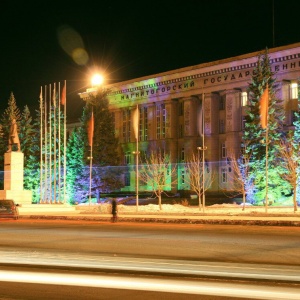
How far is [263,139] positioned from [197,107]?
22427 millimetres

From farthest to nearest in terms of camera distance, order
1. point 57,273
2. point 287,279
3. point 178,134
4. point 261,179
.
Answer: point 178,134 → point 261,179 → point 57,273 → point 287,279

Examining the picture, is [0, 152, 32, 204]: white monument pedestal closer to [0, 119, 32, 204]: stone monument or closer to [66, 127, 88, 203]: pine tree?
[0, 119, 32, 204]: stone monument

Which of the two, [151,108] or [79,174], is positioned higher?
[151,108]

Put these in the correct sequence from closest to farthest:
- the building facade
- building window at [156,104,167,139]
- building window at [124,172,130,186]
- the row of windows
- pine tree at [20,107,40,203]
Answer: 1. the building facade
2. pine tree at [20,107,40,203]
3. the row of windows
4. building window at [156,104,167,139]
5. building window at [124,172,130,186]

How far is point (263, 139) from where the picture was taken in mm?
46375

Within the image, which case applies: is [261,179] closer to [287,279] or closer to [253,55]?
[253,55]

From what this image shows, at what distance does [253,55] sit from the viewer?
57438mm

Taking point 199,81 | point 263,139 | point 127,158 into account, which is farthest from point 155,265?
point 127,158

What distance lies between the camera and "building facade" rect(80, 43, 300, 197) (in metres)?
57.3

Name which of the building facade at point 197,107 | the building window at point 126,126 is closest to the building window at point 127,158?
the building facade at point 197,107

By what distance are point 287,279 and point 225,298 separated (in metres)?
2.00

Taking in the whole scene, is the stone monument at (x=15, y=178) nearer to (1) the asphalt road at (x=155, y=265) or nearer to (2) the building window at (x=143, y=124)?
(2) the building window at (x=143, y=124)

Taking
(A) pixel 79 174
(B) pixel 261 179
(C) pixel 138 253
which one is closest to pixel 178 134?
(A) pixel 79 174

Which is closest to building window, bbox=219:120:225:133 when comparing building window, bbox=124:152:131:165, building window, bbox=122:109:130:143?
building window, bbox=124:152:131:165
